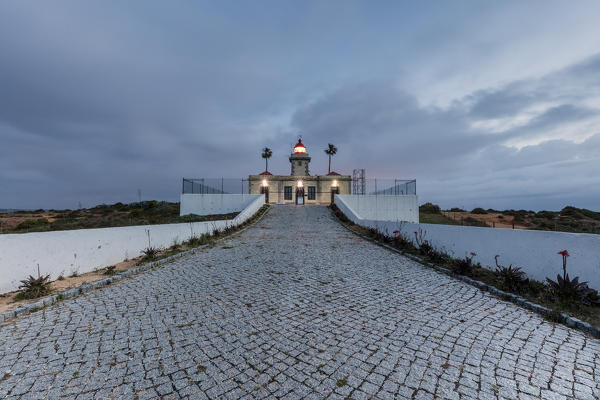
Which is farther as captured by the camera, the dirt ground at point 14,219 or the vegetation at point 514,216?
the vegetation at point 514,216

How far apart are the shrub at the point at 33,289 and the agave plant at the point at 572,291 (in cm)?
1008

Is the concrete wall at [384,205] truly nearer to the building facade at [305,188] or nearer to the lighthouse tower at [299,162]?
the building facade at [305,188]

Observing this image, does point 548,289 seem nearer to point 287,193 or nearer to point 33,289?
point 33,289

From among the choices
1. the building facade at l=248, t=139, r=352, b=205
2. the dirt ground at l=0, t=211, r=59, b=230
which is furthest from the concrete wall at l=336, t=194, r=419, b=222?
the dirt ground at l=0, t=211, r=59, b=230

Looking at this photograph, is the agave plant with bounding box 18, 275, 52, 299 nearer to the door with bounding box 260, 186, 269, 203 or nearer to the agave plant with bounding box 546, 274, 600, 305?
the agave plant with bounding box 546, 274, 600, 305

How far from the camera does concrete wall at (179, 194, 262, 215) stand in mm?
23188

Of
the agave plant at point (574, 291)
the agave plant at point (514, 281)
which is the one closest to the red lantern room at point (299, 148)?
the agave plant at point (514, 281)

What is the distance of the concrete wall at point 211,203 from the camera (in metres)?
23.2

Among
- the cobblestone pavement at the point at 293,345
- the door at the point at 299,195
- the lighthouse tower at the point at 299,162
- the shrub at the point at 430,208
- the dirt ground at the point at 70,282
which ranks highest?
the lighthouse tower at the point at 299,162


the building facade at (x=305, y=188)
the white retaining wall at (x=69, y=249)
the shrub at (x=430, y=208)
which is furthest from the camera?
the shrub at (x=430, y=208)

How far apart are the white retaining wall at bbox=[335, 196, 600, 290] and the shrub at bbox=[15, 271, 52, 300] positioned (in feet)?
34.5

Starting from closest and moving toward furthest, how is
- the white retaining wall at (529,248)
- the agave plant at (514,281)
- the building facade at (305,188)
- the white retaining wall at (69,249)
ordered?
the white retaining wall at (529,248) < the agave plant at (514,281) < the white retaining wall at (69,249) < the building facade at (305,188)

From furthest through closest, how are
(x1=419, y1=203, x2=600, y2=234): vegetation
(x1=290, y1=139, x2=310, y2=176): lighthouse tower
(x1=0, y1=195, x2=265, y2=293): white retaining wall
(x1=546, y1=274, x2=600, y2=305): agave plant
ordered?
(x1=290, y1=139, x2=310, y2=176): lighthouse tower < (x1=419, y1=203, x2=600, y2=234): vegetation < (x1=0, y1=195, x2=265, y2=293): white retaining wall < (x1=546, y1=274, x2=600, y2=305): agave plant

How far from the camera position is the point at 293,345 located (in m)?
3.15
